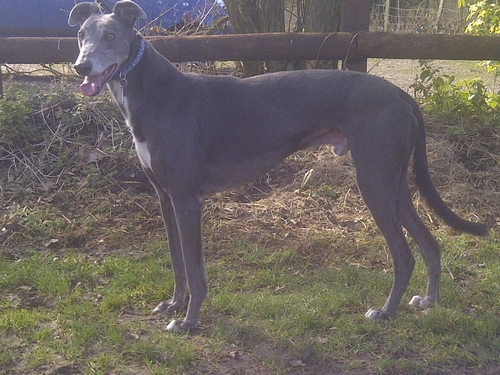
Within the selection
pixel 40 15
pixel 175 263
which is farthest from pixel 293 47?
pixel 40 15

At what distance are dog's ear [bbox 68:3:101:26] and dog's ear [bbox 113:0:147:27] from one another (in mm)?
290

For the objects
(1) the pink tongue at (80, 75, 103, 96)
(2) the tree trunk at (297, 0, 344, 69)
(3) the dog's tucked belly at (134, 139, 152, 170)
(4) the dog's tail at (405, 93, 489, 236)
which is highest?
(1) the pink tongue at (80, 75, 103, 96)

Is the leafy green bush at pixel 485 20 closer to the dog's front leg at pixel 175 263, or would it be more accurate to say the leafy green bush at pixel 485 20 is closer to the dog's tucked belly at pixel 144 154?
the dog's front leg at pixel 175 263

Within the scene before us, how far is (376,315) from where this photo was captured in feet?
12.5

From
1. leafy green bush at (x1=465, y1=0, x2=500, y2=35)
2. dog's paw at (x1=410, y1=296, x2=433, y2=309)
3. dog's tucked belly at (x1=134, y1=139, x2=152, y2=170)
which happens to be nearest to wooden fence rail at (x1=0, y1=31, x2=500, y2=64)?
leafy green bush at (x1=465, y1=0, x2=500, y2=35)

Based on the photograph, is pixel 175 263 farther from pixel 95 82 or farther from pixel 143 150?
pixel 95 82

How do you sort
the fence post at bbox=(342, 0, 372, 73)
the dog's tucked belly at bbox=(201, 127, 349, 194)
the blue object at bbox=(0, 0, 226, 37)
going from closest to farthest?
the dog's tucked belly at bbox=(201, 127, 349, 194) < the fence post at bbox=(342, 0, 372, 73) < the blue object at bbox=(0, 0, 226, 37)

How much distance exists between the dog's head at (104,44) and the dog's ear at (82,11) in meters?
0.13

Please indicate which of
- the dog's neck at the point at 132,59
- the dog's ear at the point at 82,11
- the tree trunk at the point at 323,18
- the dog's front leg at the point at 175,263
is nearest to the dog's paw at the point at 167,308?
the dog's front leg at the point at 175,263

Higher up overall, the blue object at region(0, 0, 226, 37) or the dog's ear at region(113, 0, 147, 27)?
the dog's ear at region(113, 0, 147, 27)

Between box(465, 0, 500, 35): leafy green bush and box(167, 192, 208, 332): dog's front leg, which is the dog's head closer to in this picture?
box(167, 192, 208, 332): dog's front leg

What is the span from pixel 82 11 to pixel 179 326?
2.16 m

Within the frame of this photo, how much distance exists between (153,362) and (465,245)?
2.78 m

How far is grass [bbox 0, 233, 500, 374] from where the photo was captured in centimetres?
339
